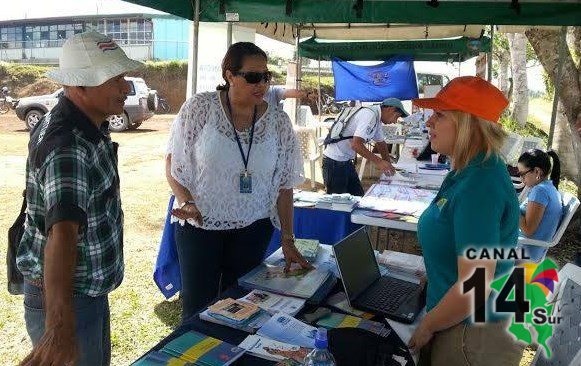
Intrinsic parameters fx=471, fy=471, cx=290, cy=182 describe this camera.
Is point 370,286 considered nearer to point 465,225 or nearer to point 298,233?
point 465,225

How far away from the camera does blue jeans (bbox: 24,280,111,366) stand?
138cm

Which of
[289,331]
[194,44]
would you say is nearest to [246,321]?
[289,331]

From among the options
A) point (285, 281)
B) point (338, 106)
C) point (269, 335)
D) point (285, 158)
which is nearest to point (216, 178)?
point (285, 158)

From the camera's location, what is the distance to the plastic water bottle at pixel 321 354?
1.22 m

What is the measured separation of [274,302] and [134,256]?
124 inches

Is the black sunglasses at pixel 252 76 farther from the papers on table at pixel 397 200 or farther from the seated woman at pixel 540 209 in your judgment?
the seated woman at pixel 540 209

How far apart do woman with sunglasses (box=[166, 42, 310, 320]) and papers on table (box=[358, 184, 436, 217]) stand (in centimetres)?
124

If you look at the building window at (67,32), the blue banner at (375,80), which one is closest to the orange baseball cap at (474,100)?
the blue banner at (375,80)

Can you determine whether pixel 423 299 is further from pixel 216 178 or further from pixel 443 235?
pixel 216 178

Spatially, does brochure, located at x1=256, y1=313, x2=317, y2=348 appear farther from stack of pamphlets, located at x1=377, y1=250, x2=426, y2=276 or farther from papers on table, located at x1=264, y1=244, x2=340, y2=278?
stack of pamphlets, located at x1=377, y1=250, x2=426, y2=276

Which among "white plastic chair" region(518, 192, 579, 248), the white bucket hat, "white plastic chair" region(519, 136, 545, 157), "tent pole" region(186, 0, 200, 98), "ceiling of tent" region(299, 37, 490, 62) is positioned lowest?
"white plastic chair" region(518, 192, 579, 248)

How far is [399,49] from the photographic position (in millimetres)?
7227

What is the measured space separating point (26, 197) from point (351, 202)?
88.8 inches

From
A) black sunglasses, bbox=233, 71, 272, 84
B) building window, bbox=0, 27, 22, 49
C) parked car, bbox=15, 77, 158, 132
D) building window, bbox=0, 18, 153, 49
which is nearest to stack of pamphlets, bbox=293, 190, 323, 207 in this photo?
black sunglasses, bbox=233, 71, 272, 84
